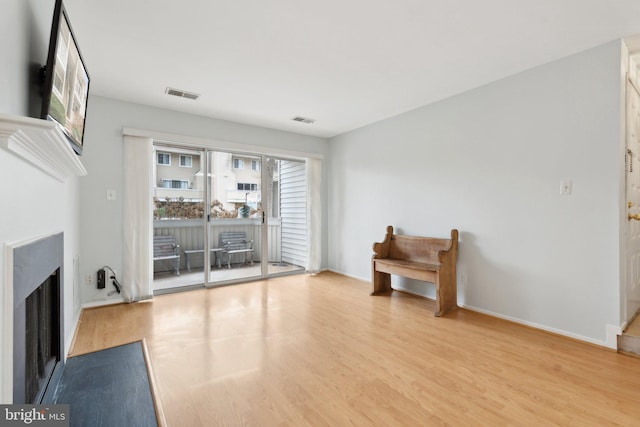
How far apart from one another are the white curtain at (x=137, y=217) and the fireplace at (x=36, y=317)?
5.18ft

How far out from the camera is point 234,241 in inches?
198

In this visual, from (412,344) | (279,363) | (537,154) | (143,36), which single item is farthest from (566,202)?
(143,36)

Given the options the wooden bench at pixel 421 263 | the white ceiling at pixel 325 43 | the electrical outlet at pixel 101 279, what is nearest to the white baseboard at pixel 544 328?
the wooden bench at pixel 421 263

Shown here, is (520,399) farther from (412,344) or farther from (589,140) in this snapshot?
(589,140)

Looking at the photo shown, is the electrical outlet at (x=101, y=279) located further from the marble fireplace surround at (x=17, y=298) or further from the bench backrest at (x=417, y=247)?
the bench backrest at (x=417, y=247)

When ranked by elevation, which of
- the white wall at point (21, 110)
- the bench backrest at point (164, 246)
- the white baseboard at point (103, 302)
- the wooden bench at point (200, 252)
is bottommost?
the white baseboard at point (103, 302)

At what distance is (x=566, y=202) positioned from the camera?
8.46 ft

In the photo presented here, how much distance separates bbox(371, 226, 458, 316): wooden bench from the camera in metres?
3.13

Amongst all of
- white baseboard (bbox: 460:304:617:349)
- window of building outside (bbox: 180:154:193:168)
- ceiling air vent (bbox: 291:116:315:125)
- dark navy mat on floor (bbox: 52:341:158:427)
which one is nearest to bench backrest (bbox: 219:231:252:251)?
window of building outside (bbox: 180:154:193:168)

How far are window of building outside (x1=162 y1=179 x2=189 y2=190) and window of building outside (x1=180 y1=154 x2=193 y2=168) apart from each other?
241mm

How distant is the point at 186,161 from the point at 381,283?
330 cm

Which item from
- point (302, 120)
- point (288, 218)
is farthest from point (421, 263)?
point (288, 218)

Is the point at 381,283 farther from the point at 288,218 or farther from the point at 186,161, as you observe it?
the point at 186,161

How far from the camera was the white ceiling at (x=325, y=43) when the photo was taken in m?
1.97
